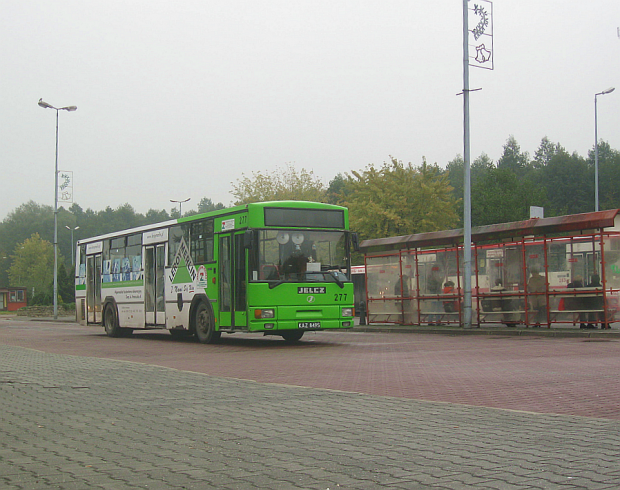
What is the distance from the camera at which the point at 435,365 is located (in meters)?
12.4

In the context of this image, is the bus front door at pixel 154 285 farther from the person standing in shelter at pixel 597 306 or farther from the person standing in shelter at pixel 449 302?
the person standing in shelter at pixel 597 306

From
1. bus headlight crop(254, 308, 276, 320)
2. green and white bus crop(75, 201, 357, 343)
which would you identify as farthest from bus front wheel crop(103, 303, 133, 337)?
bus headlight crop(254, 308, 276, 320)

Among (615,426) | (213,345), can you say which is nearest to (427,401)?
(615,426)

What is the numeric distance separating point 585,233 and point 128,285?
13.4 metres

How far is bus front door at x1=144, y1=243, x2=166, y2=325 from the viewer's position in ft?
67.6

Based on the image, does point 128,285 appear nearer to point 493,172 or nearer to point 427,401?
point 427,401

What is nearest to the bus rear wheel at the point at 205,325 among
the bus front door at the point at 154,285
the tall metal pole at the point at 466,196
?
the bus front door at the point at 154,285

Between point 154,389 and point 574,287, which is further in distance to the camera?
point 574,287

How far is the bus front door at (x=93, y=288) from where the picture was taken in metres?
24.7

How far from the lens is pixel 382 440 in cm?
600

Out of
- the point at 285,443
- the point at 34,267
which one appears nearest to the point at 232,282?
the point at 285,443

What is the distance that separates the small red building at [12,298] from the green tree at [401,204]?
6082cm

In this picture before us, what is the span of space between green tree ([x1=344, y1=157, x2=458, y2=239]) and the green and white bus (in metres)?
25.3

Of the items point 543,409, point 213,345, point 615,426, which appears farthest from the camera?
point 213,345
